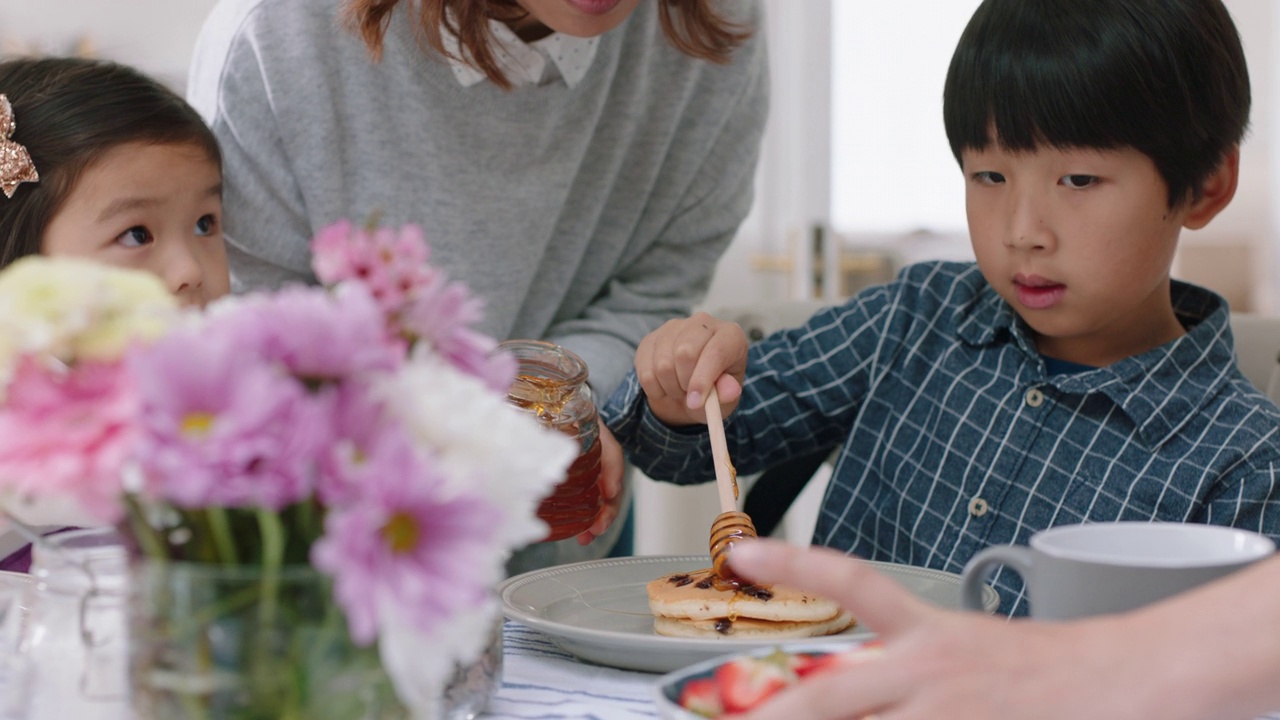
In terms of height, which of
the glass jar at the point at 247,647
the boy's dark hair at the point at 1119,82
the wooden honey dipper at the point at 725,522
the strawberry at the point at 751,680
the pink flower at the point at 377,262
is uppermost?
the boy's dark hair at the point at 1119,82

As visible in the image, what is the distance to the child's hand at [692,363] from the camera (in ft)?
3.55

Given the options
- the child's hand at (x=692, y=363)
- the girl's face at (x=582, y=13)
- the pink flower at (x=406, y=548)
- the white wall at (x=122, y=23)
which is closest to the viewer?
the pink flower at (x=406, y=548)

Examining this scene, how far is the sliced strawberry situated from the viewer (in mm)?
572

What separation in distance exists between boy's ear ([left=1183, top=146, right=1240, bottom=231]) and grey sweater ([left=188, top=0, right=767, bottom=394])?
2.01 ft

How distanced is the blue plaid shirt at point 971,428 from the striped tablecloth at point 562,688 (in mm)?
486

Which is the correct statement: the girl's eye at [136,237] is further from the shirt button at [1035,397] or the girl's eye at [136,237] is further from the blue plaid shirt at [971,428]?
the shirt button at [1035,397]

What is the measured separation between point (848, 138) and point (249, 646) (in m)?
2.56

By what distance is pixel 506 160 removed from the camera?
56.9 inches

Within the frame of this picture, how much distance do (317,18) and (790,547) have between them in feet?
3.36

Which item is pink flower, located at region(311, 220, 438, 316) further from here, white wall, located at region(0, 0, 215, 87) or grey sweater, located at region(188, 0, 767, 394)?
white wall, located at region(0, 0, 215, 87)

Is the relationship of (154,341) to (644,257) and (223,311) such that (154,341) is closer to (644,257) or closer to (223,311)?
(223,311)

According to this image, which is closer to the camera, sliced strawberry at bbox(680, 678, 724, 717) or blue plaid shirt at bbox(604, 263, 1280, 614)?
sliced strawberry at bbox(680, 678, 724, 717)

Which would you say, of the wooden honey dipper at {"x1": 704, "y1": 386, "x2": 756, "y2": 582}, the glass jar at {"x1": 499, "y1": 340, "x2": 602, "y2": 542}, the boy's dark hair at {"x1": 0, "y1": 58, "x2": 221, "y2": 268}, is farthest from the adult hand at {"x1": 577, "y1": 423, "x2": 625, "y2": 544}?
the boy's dark hair at {"x1": 0, "y1": 58, "x2": 221, "y2": 268}

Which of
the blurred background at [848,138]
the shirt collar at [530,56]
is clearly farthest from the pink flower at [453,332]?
the blurred background at [848,138]
